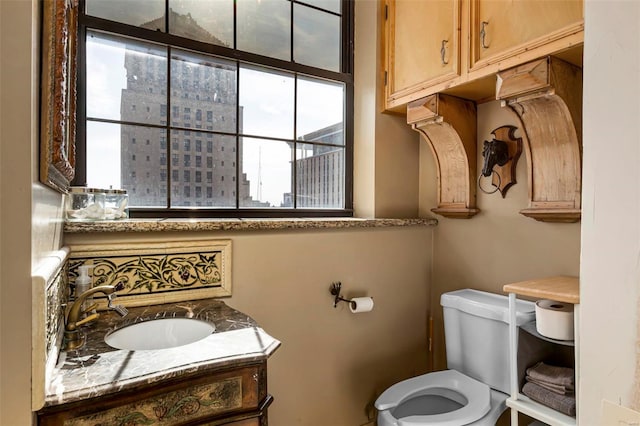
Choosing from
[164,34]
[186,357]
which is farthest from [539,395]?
[164,34]

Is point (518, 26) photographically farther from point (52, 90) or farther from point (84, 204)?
point (84, 204)

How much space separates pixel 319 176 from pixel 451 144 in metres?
0.74

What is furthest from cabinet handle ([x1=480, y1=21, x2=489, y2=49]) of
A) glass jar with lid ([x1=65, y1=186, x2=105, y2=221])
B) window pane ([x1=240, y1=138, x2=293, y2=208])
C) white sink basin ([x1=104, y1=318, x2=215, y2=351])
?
glass jar with lid ([x1=65, y1=186, x2=105, y2=221])

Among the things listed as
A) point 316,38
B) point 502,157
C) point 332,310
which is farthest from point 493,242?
point 316,38

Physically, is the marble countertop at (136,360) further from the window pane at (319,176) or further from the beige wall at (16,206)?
the window pane at (319,176)

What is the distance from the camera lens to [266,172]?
2025 mm

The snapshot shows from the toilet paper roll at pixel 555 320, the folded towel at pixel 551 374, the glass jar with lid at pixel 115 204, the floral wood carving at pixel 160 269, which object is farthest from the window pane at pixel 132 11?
the folded towel at pixel 551 374

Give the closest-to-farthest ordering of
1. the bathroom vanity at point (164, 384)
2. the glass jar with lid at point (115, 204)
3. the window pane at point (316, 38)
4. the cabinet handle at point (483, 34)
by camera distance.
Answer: the bathroom vanity at point (164, 384) → the glass jar with lid at point (115, 204) → the cabinet handle at point (483, 34) → the window pane at point (316, 38)

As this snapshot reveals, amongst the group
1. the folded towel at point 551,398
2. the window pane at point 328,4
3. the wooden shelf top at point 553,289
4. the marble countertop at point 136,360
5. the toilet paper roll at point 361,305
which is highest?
the window pane at point 328,4

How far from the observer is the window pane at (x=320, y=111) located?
2.14 metres

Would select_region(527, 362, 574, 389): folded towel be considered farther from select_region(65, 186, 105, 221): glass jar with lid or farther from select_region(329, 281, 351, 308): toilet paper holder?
select_region(65, 186, 105, 221): glass jar with lid

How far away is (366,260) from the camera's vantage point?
197cm

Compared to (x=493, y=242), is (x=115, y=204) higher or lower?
higher

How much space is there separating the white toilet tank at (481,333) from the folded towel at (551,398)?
135 mm
